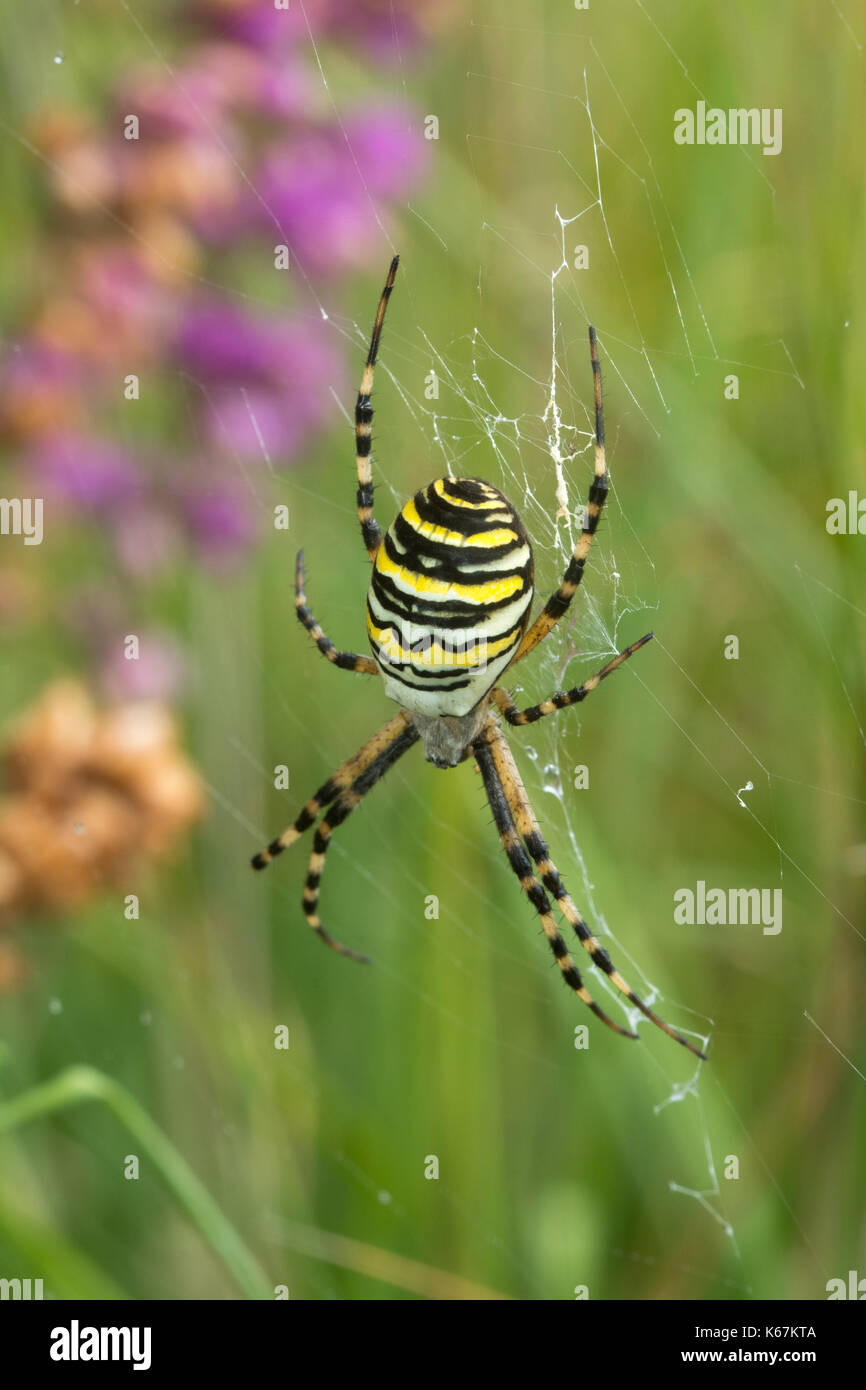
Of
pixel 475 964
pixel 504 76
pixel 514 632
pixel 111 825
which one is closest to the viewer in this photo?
pixel 514 632

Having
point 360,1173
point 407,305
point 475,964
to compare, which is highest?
point 407,305

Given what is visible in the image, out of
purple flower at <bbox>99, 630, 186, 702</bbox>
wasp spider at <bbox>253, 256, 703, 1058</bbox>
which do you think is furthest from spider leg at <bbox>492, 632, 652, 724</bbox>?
purple flower at <bbox>99, 630, 186, 702</bbox>

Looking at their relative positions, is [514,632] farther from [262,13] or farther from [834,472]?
[262,13]

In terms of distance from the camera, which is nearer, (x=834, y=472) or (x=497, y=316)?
(x=834, y=472)

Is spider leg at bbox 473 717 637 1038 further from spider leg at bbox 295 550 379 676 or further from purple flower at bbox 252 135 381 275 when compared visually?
purple flower at bbox 252 135 381 275

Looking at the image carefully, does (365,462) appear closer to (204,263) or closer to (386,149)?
(204,263)

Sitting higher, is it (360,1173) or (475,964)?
(475,964)
